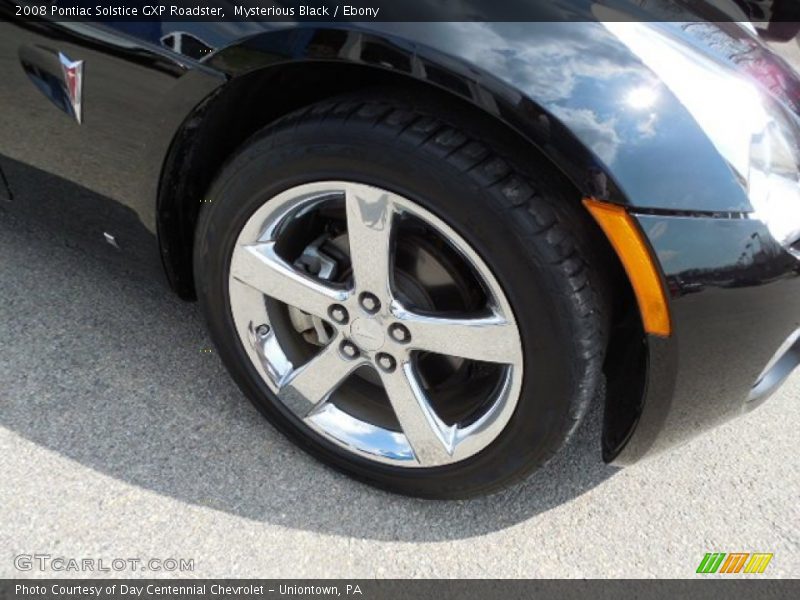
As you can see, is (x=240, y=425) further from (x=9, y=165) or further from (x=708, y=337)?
(x=708, y=337)

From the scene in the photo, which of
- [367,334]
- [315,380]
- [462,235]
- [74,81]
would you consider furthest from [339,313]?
[74,81]

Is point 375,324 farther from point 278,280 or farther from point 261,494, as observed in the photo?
point 261,494

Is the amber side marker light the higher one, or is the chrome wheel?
the amber side marker light

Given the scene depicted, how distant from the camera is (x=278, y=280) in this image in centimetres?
172

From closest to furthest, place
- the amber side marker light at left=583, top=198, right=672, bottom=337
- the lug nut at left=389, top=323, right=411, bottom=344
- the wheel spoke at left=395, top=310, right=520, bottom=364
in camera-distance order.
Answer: the amber side marker light at left=583, top=198, right=672, bottom=337 < the wheel spoke at left=395, top=310, right=520, bottom=364 < the lug nut at left=389, top=323, right=411, bottom=344

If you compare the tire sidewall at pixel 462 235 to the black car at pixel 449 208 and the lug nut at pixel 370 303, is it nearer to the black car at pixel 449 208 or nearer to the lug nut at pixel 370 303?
the black car at pixel 449 208

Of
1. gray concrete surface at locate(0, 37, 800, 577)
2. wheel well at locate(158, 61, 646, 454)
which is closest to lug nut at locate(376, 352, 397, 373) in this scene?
gray concrete surface at locate(0, 37, 800, 577)

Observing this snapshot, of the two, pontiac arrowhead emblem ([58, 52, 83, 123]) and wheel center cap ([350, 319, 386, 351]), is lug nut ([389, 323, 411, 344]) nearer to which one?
wheel center cap ([350, 319, 386, 351])

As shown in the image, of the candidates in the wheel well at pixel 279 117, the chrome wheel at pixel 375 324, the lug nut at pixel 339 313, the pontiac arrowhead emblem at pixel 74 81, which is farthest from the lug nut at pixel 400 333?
the pontiac arrowhead emblem at pixel 74 81

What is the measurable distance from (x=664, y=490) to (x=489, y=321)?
2.54ft

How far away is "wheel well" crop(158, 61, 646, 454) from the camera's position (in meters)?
1.53

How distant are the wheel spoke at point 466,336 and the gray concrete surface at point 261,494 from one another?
460mm

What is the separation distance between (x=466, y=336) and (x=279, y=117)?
0.63 meters

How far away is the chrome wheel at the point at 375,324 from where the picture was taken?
61.2 inches
